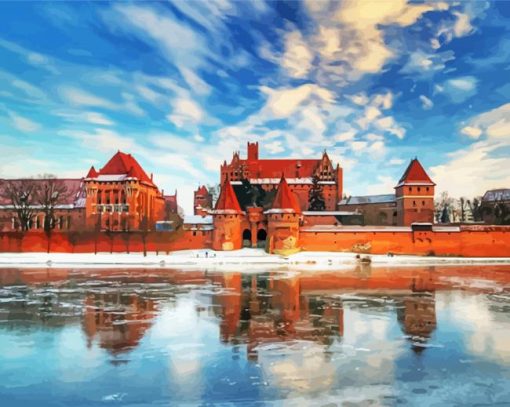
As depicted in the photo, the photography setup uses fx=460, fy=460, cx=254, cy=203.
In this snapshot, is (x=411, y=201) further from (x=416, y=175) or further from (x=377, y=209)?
(x=377, y=209)

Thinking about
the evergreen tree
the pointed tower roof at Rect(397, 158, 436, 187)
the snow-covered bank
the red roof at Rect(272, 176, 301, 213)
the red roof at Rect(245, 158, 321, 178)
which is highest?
the red roof at Rect(245, 158, 321, 178)

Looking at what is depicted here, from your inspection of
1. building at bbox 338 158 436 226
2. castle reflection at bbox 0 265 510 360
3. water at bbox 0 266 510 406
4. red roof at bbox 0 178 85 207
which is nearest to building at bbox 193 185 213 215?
red roof at bbox 0 178 85 207

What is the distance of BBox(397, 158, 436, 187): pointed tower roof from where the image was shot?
40031 mm

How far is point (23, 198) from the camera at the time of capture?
38000 mm

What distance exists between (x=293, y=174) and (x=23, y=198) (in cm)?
2835

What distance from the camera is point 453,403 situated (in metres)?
5.76

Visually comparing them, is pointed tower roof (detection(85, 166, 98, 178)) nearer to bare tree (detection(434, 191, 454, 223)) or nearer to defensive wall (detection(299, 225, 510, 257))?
defensive wall (detection(299, 225, 510, 257))

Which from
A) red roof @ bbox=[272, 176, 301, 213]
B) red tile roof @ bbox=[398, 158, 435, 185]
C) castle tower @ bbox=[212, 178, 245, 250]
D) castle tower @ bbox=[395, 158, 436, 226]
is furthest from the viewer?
red tile roof @ bbox=[398, 158, 435, 185]

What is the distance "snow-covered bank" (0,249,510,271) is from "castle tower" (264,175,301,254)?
34.4 inches

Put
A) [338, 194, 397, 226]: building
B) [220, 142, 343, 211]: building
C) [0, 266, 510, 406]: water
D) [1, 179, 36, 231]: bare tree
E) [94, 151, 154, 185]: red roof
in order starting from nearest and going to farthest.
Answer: [0, 266, 510, 406]: water < [1, 179, 36, 231]: bare tree < [94, 151, 154, 185]: red roof < [338, 194, 397, 226]: building < [220, 142, 343, 211]: building

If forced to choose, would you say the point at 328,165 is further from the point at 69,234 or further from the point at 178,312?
the point at 178,312

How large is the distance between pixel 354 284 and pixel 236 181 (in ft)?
116

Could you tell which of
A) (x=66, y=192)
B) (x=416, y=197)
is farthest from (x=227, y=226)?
(x=66, y=192)

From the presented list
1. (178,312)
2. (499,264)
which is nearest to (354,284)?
(178,312)
